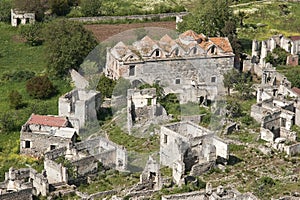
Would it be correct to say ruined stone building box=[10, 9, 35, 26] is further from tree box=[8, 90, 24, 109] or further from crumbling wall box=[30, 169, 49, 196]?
crumbling wall box=[30, 169, 49, 196]

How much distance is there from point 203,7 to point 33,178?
1009 inches

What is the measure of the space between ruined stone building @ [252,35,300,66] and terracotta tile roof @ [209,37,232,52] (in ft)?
15.8

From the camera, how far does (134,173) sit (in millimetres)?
36188

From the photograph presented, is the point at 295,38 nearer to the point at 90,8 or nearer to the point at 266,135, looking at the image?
the point at 266,135

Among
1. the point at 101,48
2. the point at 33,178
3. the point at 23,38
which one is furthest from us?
the point at 23,38

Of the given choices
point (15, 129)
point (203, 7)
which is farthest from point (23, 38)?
point (15, 129)

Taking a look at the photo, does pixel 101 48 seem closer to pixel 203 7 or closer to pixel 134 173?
pixel 203 7

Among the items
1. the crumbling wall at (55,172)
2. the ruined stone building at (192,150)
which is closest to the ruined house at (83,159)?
the crumbling wall at (55,172)

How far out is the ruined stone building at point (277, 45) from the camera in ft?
180

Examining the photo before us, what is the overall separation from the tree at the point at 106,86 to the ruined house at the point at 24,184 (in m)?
11.2

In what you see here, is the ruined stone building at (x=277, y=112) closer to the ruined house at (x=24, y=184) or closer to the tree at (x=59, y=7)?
the ruined house at (x=24, y=184)

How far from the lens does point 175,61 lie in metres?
48.4

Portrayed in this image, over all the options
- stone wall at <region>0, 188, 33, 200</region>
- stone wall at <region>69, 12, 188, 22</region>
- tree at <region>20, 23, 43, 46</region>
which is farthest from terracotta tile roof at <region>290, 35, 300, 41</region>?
stone wall at <region>0, 188, 33, 200</region>

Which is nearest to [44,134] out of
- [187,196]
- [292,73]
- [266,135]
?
[266,135]
